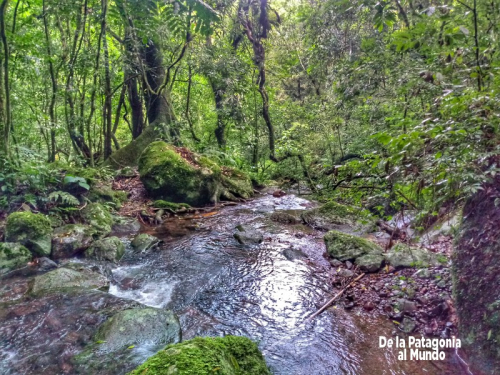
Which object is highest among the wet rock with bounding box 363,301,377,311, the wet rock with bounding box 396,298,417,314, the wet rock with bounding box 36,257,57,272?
the wet rock with bounding box 36,257,57,272

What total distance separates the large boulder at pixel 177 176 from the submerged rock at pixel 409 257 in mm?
5536

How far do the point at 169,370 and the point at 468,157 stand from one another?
2.49 meters

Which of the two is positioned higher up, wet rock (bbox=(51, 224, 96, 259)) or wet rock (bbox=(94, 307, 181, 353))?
wet rock (bbox=(51, 224, 96, 259))

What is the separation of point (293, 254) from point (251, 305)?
1.75 m

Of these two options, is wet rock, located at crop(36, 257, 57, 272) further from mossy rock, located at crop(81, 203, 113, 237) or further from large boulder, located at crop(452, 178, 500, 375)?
large boulder, located at crop(452, 178, 500, 375)

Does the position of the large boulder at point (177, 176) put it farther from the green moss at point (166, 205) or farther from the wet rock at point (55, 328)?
the wet rock at point (55, 328)

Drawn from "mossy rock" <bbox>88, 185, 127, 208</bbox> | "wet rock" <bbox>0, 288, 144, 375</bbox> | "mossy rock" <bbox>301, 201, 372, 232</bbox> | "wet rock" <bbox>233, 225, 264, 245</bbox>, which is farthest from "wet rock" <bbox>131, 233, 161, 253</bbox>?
"mossy rock" <bbox>301, 201, 372, 232</bbox>

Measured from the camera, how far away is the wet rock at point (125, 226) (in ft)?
22.0

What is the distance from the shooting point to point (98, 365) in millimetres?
2758

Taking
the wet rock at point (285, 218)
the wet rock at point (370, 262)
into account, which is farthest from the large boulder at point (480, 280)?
Result: the wet rock at point (285, 218)

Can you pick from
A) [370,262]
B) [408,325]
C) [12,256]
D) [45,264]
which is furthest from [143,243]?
[408,325]

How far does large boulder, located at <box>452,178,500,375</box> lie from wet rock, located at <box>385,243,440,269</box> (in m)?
1.09

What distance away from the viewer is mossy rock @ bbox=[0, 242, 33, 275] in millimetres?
Answer: 4582

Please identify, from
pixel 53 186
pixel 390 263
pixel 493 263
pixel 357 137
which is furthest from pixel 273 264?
pixel 357 137
